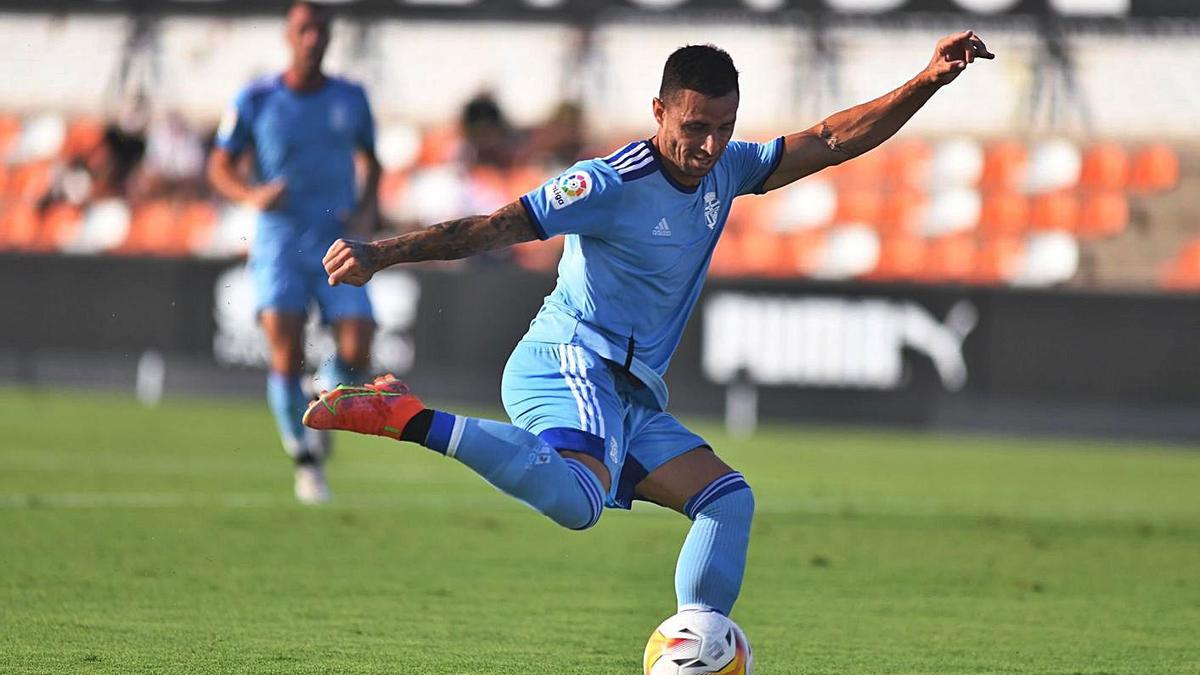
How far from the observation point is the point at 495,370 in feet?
55.7

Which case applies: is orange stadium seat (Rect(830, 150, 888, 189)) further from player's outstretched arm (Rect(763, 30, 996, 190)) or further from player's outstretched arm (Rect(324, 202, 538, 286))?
player's outstretched arm (Rect(324, 202, 538, 286))

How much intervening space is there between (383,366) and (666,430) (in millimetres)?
11423

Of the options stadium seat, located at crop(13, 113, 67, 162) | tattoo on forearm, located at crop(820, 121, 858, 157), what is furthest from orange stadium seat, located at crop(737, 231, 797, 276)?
tattoo on forearm, located at crop(820, 121, 858, 157)

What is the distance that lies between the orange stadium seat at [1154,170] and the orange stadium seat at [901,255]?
92.7 inches

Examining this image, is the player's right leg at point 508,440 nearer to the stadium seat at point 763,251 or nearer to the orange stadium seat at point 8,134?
the stadium seat at point 763,251

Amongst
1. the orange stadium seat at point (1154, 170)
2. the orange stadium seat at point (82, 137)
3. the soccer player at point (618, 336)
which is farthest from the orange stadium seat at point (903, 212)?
the soccer player at point (618, 336)

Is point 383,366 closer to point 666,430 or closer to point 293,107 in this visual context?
point 293,107

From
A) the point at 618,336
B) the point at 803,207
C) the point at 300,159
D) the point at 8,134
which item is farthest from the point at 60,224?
the point at 618,336

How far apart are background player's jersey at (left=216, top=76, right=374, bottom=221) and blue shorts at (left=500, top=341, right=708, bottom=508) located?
17.2 feet

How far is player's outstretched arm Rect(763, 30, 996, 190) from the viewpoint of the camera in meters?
5.73

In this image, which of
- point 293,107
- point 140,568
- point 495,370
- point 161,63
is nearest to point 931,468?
point 495,370

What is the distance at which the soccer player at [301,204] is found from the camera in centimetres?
1033

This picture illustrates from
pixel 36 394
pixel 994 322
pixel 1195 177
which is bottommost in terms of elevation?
pixel 36 394

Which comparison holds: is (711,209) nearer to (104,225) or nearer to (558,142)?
(558,142)
